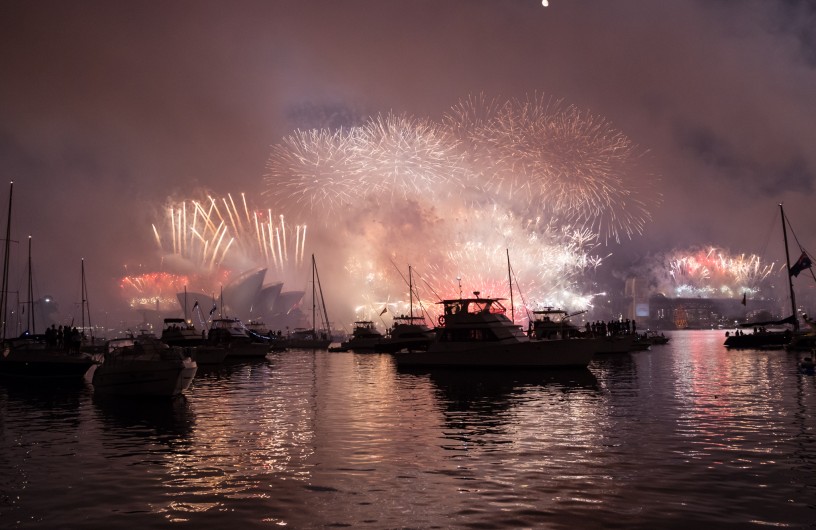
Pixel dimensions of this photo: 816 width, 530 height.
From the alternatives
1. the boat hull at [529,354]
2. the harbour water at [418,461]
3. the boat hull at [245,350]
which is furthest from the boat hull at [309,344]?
the harbour water at [418,461]

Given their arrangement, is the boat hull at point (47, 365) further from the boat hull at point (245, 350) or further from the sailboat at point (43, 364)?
the boat hull at point (245, 350)

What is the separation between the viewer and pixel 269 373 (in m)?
47.6

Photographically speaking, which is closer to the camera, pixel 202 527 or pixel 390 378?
pixel 202 527

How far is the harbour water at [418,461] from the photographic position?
11.4 metres

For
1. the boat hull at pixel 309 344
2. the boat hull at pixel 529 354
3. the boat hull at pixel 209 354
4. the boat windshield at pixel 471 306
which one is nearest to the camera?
the boat hull at pixel 529 354

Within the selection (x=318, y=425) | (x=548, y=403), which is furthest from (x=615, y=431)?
(x=318, y=425)

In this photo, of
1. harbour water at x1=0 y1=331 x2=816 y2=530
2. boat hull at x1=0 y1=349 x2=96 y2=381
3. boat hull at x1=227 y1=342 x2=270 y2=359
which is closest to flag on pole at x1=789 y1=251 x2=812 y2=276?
harbour water at x1=0 y1=331 x2=816 y2=530

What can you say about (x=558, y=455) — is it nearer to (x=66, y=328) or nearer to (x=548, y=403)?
(x=548, y=403)

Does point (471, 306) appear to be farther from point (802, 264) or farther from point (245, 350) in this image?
point (802, 264)

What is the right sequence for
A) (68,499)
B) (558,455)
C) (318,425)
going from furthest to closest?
1. (318,425)
2. (558,455)
3. (68,499)

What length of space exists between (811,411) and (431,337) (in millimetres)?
53319

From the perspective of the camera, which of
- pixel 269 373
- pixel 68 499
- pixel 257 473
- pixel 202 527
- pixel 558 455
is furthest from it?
pixel 269 373

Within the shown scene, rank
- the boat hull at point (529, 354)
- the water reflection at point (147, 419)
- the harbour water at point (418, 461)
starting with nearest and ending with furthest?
the harbour water at point (418, 461) < the water reflection at point (147, 419) < the boat hull at point (529, 354)

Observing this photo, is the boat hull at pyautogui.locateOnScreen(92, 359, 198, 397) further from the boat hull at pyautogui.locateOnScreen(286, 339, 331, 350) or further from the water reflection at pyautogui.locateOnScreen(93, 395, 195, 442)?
the boat hull at pyautogui.locateOnScreen(286, 339, 331, 350)
